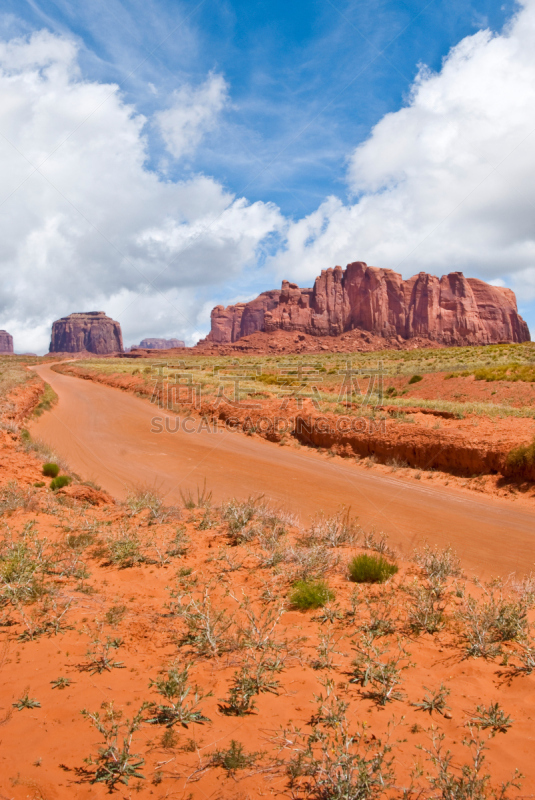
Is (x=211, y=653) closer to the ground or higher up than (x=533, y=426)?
closer to the ground

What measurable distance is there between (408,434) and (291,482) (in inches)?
196

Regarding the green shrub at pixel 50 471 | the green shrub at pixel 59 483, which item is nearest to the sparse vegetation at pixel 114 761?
the green shrub at pixel 59 483

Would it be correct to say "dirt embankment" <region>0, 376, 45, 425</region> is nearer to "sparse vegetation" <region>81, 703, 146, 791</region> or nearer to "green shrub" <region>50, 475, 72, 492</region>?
"green shrub" <region>50, 475, 72, 492</region>

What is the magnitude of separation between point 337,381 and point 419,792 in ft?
116

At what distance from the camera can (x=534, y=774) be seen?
2.94 meters

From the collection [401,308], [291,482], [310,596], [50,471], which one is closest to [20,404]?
[50,471]

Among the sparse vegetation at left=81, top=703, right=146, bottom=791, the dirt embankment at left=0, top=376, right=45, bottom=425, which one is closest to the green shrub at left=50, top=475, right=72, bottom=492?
the dirt embankment at left=0, top=376, right=45, bottom=425

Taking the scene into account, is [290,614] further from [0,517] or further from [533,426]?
A: [533,426]

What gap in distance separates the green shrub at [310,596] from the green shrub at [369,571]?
27.2 inches

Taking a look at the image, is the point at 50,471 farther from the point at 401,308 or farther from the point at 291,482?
the point at 401,308

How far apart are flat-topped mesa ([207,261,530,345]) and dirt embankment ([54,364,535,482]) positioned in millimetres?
123120

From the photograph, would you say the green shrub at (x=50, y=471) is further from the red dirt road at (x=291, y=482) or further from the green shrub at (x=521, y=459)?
the green shrub at (x=521, y=459)

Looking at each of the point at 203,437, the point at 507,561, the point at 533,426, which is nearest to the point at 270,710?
the point at 507,561

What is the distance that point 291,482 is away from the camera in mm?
13555
